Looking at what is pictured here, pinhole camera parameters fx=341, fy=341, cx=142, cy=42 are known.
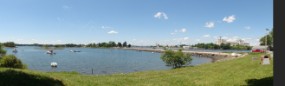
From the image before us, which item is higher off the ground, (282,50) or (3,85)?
(282,50)

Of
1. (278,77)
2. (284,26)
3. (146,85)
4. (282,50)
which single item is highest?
(284,26)

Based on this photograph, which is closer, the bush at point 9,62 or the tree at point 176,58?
the bush at point 9,62

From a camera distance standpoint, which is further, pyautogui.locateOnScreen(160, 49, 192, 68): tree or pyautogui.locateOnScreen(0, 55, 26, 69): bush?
pyautogui.locateOnScreen(160, 49, 192, 68): tree

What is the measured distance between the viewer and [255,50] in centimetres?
11531

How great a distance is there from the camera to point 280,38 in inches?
154

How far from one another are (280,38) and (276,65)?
31 centimetres

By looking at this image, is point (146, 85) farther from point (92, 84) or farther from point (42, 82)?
point (42, 82)

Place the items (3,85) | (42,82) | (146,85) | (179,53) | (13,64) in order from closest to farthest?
(3,85) < (42,82) < (146,85) < (13,64) < (179,53)

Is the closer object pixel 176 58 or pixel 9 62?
pixel 9 62

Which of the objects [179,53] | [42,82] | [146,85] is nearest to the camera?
[42,82]

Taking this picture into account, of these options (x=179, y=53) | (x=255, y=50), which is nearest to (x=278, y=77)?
(x=179, y=53)

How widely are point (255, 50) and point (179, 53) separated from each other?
63.4 meters

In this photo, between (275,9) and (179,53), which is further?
(179,53)

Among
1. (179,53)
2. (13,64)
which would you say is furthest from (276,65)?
Answer: (179,53)
